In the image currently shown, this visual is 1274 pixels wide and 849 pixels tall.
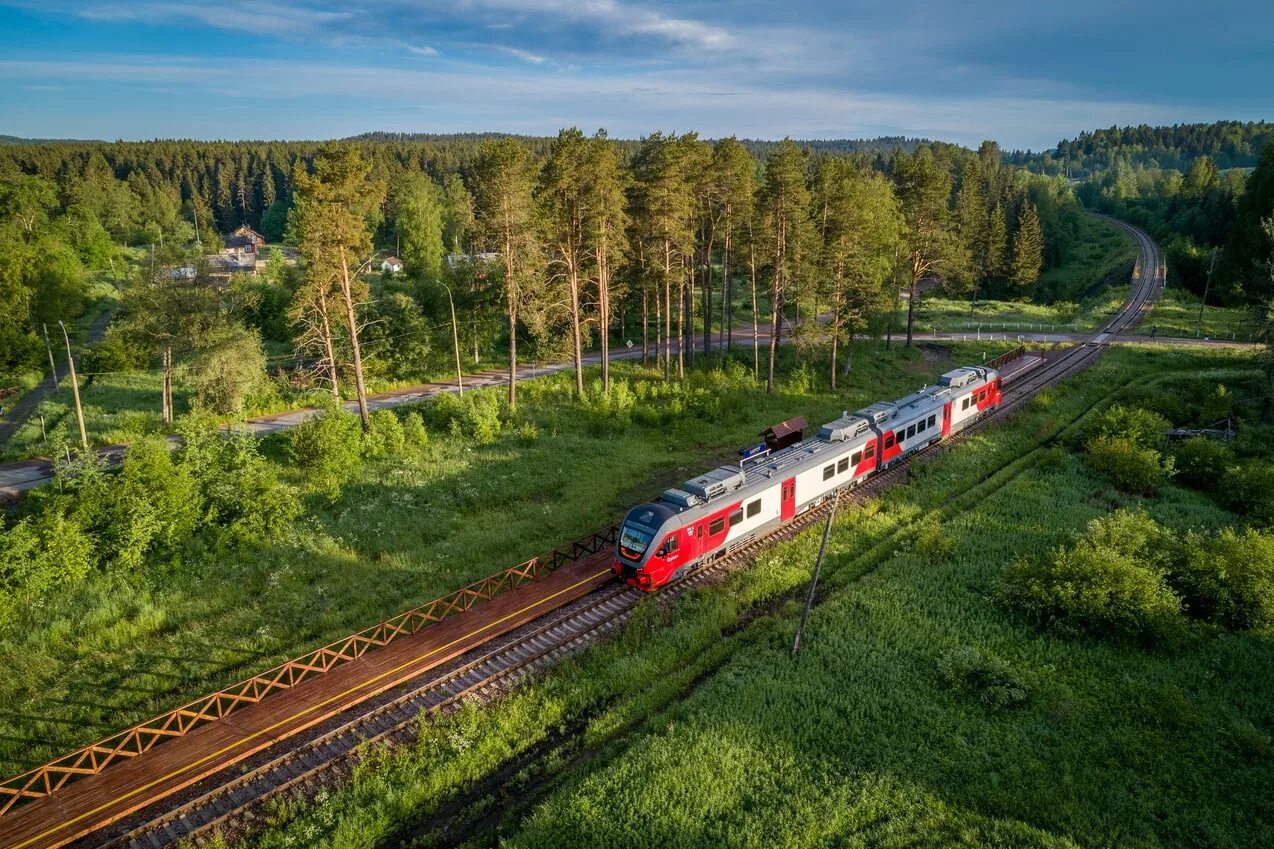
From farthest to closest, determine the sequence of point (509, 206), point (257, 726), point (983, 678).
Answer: point (509, 206) < point (983, 678) < point (257, 726)

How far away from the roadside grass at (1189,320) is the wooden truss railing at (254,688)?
214 ft

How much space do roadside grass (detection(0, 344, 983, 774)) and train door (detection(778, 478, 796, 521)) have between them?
7.13 m

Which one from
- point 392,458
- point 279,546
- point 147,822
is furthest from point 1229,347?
point 147,822

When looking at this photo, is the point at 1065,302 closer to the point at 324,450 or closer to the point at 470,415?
the point at 470,415

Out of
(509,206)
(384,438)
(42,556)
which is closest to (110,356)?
(384,438)

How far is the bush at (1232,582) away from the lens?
21228mm

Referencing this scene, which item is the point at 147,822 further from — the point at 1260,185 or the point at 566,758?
the point at 1260,185

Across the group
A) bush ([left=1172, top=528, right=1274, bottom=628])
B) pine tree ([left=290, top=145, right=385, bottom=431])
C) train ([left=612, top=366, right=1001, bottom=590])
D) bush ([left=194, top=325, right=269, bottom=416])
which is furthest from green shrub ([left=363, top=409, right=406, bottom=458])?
bush ([left=1172, top=528, right=1274, bottom=628])

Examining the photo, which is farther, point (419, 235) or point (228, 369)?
point (419, 235)

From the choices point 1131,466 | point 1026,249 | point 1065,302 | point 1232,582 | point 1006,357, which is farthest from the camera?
point 1026,249

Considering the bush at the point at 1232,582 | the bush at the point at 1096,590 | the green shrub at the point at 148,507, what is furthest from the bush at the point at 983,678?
the green shrub at the point at 148,507

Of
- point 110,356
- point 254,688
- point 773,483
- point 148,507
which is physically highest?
point 110,356

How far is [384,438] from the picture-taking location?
34.2 meters

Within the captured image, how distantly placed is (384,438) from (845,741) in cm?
2621
